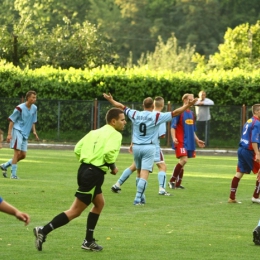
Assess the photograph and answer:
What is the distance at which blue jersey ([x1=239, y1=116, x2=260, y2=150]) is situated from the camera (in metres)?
15.6

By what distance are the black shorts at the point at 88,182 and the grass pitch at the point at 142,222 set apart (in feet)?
2.01

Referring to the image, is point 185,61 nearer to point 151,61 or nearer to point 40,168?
point 151,61

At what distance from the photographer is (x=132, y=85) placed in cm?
4219

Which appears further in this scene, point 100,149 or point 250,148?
point 250,148

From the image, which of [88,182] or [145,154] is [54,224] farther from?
[145,154]

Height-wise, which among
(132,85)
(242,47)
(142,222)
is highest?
(242,47)

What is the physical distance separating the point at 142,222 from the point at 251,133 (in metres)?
3.62

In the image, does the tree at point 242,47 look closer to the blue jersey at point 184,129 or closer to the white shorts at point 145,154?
the blue jersey at point 184,129

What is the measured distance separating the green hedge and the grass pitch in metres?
20.0

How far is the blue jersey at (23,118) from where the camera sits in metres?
20.0

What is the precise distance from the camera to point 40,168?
2406 centimetres

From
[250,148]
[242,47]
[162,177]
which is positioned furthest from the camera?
[242,47]

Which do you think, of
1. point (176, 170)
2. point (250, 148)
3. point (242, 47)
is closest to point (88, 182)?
point (250, 148)

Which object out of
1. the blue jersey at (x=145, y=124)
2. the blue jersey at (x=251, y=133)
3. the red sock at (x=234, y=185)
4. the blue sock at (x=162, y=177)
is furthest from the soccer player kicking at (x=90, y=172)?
the blue sock at (x=162, y=177)
